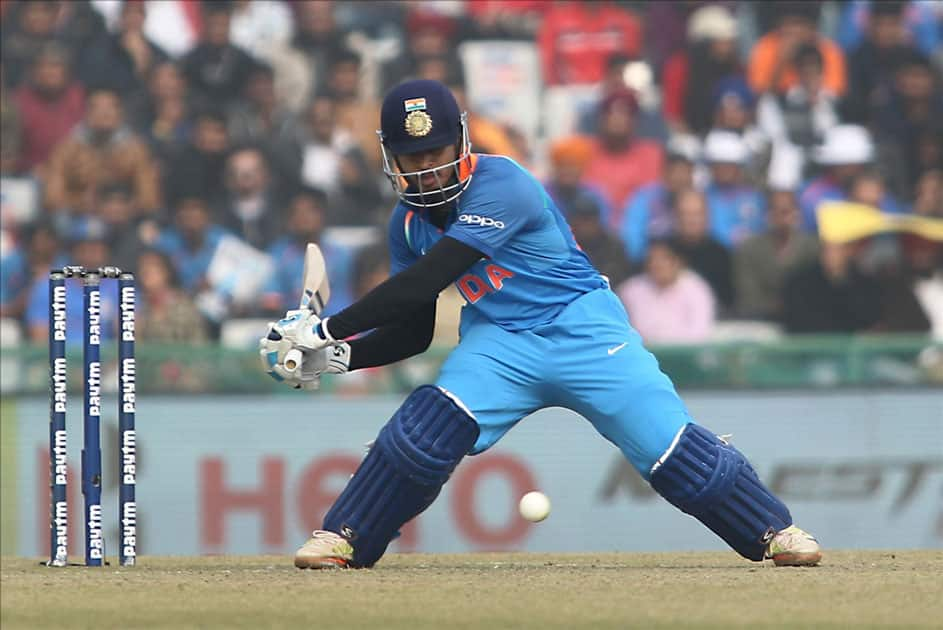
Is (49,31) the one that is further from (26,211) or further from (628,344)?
(628,344)

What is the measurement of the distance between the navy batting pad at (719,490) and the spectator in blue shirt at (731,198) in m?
5.64

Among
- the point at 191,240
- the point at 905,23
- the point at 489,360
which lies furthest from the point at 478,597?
the point at 905,23

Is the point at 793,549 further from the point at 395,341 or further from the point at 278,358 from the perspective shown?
the point at 278,358

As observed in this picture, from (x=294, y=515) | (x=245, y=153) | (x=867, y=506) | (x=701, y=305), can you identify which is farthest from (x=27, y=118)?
(x=867, y=506)

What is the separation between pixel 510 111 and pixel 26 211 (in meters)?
3.60

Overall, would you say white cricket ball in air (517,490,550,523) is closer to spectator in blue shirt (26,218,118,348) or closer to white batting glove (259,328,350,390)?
white batting glove (259,328,350,390)

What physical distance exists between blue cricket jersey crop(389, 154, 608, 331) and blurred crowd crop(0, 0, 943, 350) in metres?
4.79

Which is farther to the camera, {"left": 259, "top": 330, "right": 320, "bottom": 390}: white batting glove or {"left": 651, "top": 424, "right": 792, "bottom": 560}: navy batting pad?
{"left": 651, "top": 424, "right": 792, "bottom": 560}: navy batting pad

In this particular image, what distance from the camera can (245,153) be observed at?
39.9ft

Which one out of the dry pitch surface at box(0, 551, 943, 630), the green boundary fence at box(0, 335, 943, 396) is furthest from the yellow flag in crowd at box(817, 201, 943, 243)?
the dry pitch surface at box(0, 551, 943, 630)

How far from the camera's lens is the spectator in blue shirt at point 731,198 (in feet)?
39.2

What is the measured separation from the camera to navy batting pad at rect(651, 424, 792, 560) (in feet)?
20.2

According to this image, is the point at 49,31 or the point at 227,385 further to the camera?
the point at 49,31

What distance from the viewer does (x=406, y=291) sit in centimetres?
608
